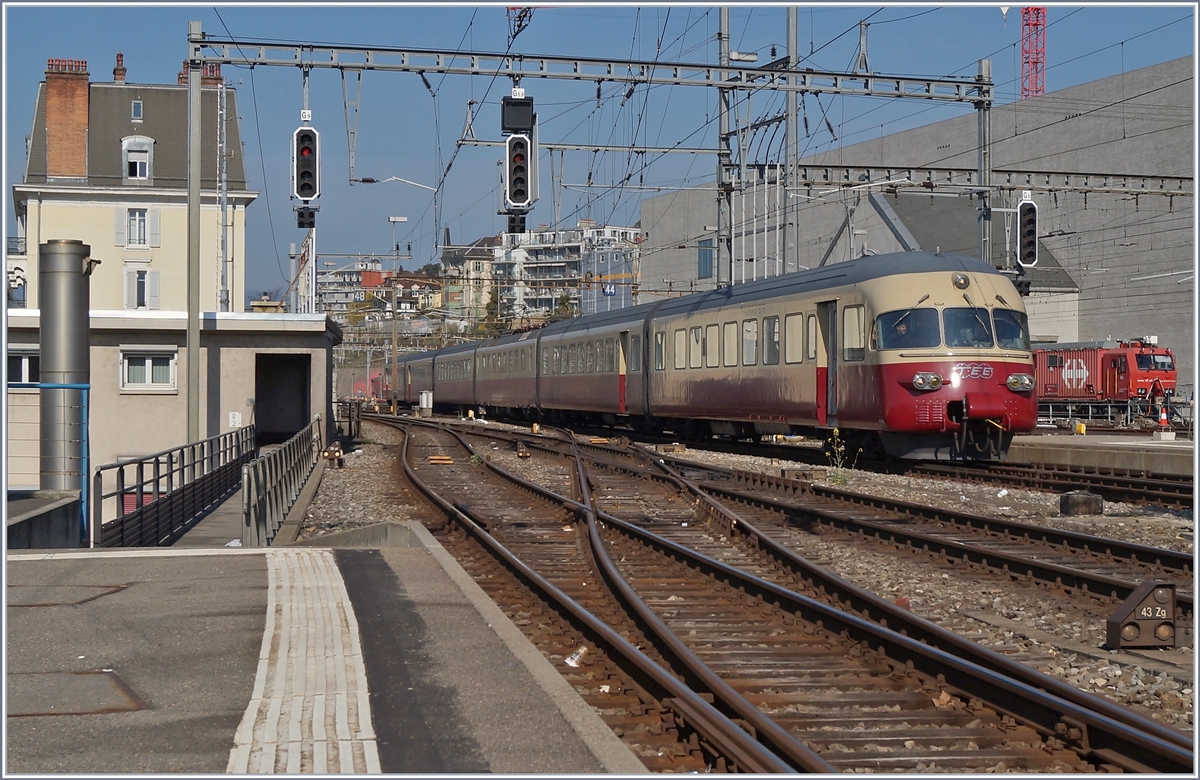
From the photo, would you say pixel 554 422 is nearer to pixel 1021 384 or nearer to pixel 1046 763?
pixel 1021 384

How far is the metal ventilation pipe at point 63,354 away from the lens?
14.4m

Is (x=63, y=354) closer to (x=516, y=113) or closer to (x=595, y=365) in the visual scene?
(x=516, y=113)

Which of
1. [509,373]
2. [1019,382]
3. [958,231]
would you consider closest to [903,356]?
[1019,382]

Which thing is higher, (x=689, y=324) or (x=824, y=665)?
(x=689, y=324)

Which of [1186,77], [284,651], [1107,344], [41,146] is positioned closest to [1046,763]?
[284,651]

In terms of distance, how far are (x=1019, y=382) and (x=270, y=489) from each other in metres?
11.1

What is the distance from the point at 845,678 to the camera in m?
6.99

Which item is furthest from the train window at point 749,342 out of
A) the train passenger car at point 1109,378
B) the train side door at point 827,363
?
the train passenger car at point 1109,378

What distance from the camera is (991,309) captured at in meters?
19.0

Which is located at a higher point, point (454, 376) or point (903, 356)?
point (454, 376)

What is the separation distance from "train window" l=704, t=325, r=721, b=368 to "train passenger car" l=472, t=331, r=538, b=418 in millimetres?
15327

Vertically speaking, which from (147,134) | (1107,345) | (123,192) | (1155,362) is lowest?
(1155,362)

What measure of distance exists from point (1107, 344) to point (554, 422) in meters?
21.5

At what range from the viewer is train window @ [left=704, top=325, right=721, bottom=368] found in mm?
24688
